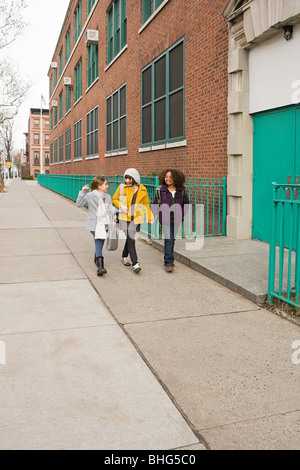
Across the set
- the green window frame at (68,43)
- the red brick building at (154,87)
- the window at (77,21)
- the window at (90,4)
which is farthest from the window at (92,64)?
the green window frame at (68,43)

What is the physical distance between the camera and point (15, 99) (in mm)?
28688

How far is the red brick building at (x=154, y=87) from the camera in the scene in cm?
938

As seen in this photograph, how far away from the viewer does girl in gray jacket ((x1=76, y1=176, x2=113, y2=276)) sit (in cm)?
672

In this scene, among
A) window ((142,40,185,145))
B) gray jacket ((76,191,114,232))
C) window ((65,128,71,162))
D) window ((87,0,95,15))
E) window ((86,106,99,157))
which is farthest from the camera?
window ((65,128,71,162))

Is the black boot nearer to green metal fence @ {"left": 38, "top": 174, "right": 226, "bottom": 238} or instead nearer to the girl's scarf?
the girl's scarf

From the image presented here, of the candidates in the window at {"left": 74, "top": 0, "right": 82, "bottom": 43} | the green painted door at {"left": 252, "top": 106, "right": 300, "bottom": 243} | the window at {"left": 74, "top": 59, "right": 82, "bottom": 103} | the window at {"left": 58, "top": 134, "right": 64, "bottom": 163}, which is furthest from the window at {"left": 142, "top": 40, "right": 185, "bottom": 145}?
the window at {"left": 58, "top": 134, "right": 64, "bottom": 163}

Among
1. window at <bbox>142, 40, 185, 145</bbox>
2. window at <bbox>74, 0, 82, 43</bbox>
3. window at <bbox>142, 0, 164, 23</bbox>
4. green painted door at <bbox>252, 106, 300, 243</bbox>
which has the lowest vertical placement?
green painted door at <bbox>252, 106, 300, 243</bbox>

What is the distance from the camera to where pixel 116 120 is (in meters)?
17.8

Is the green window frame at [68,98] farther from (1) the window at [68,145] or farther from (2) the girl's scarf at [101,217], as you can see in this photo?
(2) the girl's scarf at [101,217]

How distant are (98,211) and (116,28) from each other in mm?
13357

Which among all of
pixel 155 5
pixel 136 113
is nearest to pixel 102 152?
pixel 136 113

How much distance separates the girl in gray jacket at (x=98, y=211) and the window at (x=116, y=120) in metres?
10.0

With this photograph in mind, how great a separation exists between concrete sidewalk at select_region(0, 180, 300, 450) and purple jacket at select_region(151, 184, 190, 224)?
87 centimetres

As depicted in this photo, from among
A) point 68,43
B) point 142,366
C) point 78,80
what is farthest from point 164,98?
point 68,43
